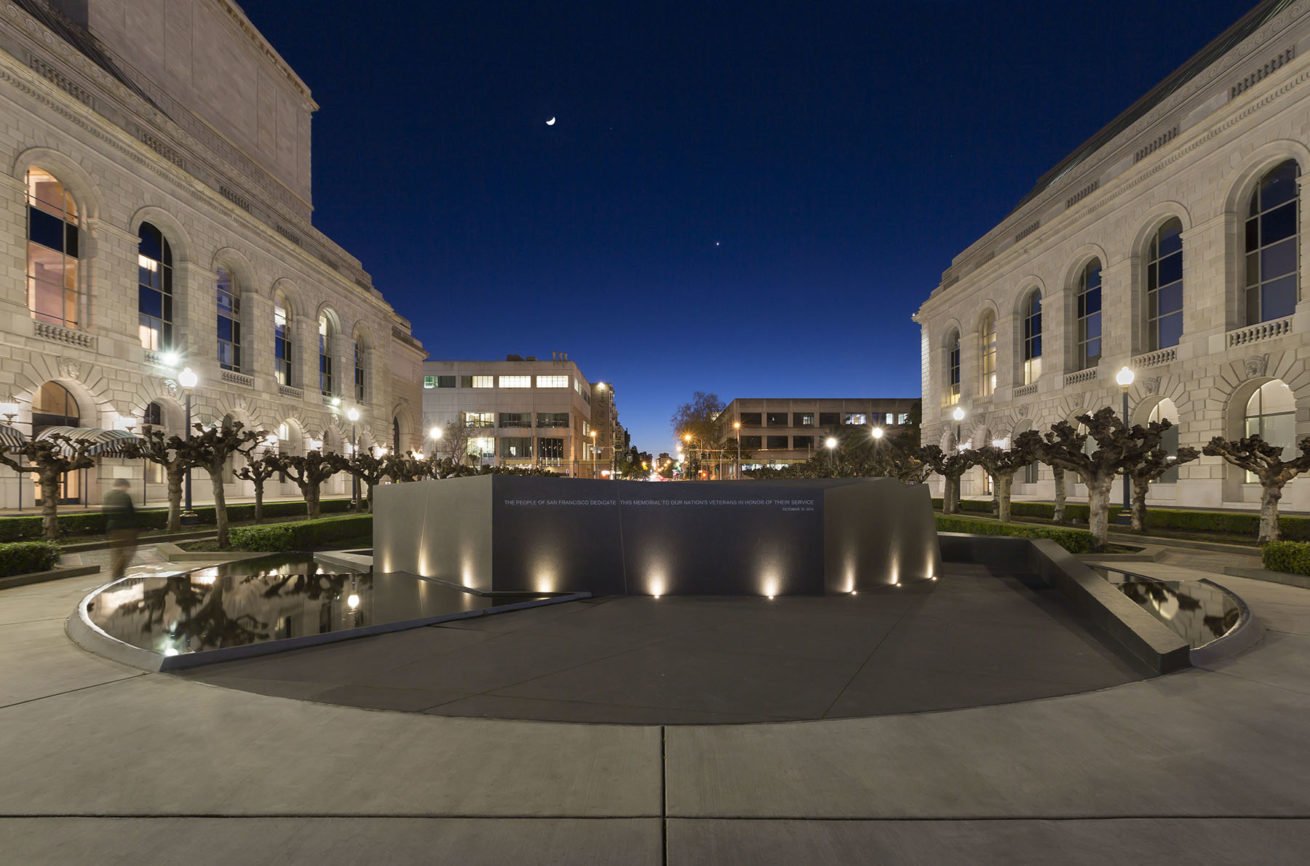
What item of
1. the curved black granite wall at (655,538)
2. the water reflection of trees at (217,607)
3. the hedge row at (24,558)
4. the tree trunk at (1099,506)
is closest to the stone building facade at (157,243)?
the hedge row at (24,558)

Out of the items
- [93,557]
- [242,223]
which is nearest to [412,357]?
[242,223]

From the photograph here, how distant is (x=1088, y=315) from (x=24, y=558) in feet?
169

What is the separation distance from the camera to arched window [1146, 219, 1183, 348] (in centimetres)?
3450

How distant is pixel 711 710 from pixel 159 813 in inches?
147

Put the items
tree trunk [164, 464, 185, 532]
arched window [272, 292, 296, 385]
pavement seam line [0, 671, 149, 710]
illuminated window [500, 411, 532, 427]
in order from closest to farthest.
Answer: pavement seam line [0, 671, 149, 710] < tree trunk [164, 464, 185, 532] < arched window [272, 292, 296, 385] < illuminated window [500, 411, 532, 427]

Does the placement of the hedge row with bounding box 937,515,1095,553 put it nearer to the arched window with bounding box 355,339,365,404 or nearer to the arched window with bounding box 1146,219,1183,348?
the arched window with bounding box 1146,219,1183,348

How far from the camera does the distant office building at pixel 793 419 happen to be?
113m

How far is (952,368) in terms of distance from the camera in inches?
2320

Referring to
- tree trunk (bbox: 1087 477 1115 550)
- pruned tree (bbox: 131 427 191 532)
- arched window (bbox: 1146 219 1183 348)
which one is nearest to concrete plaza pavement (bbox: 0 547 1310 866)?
tree trunk (bbox: 1087 477 1115 550)

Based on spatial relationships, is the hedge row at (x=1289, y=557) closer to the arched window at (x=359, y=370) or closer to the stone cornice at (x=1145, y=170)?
the stone cornice at (x=1145, y=170)

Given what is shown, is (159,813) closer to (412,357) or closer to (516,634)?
(516,634)

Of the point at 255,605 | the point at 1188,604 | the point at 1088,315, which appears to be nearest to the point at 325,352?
the point at 255,605

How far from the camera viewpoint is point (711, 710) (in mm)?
5324

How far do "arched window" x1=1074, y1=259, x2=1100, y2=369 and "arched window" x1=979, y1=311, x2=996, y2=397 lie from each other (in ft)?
30.8
